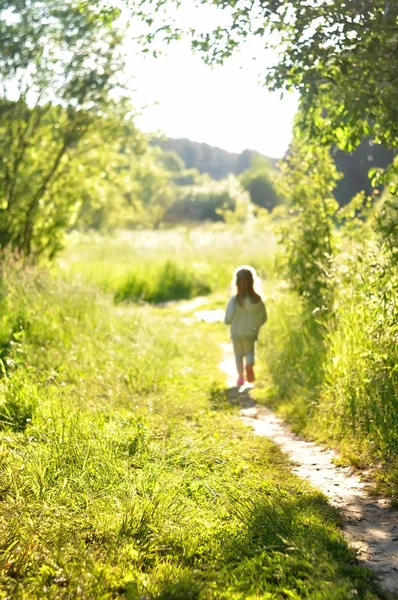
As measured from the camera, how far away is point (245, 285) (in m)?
10.7

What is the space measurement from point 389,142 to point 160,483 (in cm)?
410

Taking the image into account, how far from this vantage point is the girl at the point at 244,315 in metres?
10.6

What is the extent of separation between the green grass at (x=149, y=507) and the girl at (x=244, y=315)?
2130mm

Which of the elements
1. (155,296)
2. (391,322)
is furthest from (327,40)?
(155,296)

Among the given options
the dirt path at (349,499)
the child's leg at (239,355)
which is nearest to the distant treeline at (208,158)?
the child's leg at (239,355)

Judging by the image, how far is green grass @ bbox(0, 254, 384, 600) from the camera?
158 inches

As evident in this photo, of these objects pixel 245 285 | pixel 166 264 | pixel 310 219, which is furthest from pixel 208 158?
pixel 245 285

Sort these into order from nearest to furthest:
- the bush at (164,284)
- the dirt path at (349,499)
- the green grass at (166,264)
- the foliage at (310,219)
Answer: the dirt path at (349,499), the foliage at (310,219), the bush at (164,284), the green grass at (166,264)

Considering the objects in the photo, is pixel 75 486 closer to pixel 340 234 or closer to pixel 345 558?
pixel 345 558

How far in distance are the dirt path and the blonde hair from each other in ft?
7.25

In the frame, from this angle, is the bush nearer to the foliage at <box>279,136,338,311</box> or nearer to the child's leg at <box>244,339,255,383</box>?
the foliage at <box>279,136,338,311</box>

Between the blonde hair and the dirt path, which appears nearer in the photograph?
the dirt path

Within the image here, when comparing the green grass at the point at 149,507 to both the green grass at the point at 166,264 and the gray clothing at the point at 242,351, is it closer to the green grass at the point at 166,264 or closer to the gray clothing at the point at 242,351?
the gray clothing at the point at 242,351

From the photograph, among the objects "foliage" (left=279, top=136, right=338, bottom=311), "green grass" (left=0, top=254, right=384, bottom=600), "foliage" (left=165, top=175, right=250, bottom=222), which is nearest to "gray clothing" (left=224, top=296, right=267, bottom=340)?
"foliage" (left=279, top=136, right=338, bottom=311)
